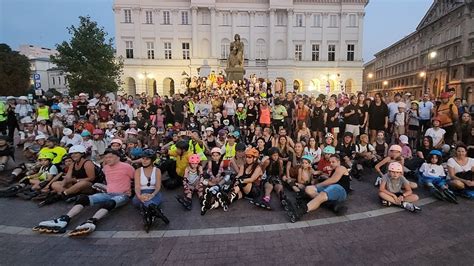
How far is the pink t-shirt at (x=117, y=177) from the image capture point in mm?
6285

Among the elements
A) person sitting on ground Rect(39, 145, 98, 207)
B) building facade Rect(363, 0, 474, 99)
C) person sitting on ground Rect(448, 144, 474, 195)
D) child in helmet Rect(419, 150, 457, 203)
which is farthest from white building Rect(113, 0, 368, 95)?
person sitting on ground Rect(39, 145, 98, 207)

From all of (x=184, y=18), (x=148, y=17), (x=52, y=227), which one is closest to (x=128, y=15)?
(x=148, y=17)

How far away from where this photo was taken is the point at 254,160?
687 centimetres

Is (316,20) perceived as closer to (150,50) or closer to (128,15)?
(150,50)

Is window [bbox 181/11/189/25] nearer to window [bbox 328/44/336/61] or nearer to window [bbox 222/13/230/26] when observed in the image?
window [bbox 222/13/230/26]

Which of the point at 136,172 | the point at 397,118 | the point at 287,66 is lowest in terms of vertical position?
the point at 136,172

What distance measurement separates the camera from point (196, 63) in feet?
155

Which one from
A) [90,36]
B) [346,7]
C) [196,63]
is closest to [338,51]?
[346,7]

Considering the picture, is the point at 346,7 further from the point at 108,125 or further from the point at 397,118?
the point at 108,125

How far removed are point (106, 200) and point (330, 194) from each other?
4.71 metres

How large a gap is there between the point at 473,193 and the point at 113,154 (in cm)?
827

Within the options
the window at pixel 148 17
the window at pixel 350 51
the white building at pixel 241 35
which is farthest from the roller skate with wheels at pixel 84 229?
the window at pixel 350 51

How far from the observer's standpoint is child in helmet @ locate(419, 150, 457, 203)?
6.58m

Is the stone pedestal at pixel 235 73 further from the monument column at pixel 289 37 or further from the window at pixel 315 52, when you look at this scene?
the window at pixel 315 52
